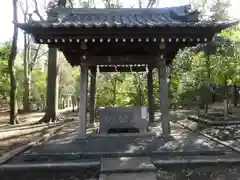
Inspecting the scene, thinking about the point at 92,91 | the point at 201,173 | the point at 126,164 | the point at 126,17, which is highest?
the point at 126,17

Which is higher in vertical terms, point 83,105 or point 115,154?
point 83,105

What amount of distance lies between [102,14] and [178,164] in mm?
5923

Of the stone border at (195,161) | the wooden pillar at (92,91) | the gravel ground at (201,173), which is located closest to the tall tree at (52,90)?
the wooden pillar at (92,91)

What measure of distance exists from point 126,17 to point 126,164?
209 inches

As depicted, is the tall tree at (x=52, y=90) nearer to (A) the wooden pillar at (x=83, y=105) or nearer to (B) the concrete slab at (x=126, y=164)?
(A) the wooden pillar at (x=83, y=105)

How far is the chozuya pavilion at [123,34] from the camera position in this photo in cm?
743

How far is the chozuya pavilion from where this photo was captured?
293 inches

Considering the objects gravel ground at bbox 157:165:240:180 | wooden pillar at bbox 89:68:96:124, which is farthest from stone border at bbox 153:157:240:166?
wooden pillar at bbox 89:68:96:124

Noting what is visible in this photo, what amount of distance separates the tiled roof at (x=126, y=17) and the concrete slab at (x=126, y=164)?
3250 mm

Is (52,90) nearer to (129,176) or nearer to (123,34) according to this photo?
(123,34)

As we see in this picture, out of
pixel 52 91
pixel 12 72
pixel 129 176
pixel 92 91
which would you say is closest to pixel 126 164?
pixel 129 176

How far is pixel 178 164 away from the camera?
6.08 metres

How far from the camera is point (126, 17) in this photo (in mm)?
9609

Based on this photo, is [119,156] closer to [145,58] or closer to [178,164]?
[178,164]
